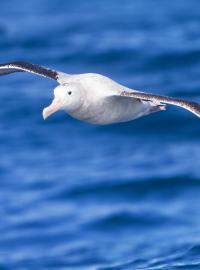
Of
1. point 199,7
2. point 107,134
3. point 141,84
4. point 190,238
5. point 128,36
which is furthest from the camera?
point 199,7

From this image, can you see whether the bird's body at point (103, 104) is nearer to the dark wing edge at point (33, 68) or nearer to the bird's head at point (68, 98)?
the bird's head at point (68, 98)

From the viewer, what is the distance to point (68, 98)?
14.9 meters

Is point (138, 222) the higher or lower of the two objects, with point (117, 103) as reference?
higher

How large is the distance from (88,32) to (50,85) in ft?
22.1

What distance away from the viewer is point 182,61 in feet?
95.1

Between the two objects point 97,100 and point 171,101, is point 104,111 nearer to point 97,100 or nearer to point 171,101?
point 97,100

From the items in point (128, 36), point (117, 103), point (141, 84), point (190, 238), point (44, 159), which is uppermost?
point (128, 36)

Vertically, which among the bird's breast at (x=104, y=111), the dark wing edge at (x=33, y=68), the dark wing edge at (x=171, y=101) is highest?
the dark wing edge at (x=33, y=68)

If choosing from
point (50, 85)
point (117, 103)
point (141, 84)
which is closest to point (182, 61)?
point (141, 84)

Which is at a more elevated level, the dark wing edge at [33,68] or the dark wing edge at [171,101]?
the dark wing edge at [33,68]

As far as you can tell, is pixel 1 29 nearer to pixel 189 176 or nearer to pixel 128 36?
pixel 128 36

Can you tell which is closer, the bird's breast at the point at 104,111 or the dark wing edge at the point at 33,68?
the bird's breast at the point at 104,111

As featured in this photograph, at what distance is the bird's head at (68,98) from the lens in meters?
14.8

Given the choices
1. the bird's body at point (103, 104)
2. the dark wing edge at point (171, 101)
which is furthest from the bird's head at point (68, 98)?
the dark wing edge at point (171, 101)
